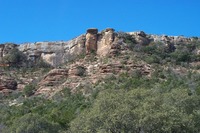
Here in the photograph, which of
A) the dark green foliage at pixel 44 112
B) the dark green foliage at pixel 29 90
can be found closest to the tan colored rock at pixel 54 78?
the dark green foliage at pixel 29 90

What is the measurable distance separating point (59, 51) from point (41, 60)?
451cm

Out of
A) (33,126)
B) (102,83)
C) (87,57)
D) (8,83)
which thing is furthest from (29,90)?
(33,126)

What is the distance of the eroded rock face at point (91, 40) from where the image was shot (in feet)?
300

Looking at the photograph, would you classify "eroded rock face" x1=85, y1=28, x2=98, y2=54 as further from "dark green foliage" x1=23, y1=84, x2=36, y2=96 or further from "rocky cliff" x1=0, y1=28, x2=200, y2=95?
"dark green foliage" x1=23, y1=84, x2=36, y2=96

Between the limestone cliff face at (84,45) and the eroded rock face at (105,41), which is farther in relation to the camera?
the limestone cliff face at (84,45)

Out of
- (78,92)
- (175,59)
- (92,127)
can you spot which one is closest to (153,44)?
(175,59)

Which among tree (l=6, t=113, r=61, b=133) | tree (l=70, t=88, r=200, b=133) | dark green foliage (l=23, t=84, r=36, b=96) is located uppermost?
dark green foliage (l=23, t=84, r=36, b=96)

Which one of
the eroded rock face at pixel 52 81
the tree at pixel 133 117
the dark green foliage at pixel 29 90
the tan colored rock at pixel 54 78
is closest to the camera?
the tree at pixel 133 117

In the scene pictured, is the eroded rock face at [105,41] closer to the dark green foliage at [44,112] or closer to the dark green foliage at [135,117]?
the dark green foliage at [44,112]

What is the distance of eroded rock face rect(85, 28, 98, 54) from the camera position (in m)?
91.5

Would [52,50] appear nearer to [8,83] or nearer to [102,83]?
[8,83]

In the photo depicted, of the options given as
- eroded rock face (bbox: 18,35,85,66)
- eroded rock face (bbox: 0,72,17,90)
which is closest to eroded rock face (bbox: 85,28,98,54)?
eroded rock face (bbox: 18,35,85,66)

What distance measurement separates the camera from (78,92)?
7519 cm

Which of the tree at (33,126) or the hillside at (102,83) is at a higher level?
the hillside at (102,83)
